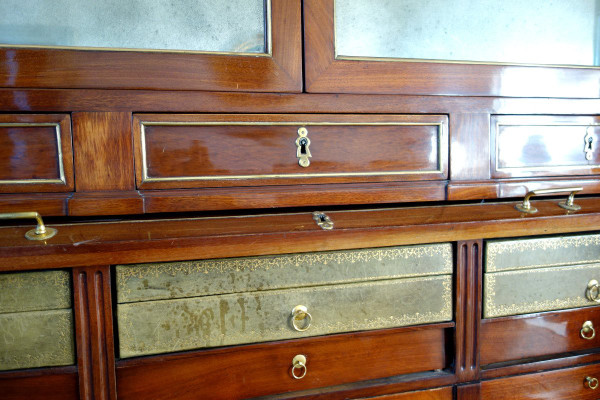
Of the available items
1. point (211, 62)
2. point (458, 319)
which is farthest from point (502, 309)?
point (211, 62)

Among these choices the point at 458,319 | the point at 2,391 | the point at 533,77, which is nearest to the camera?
the point at 2,391

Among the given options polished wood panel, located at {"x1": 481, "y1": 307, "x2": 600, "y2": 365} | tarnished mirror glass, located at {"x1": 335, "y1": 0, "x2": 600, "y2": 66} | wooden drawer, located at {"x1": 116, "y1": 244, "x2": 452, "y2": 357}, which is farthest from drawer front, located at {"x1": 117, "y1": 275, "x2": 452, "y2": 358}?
tarnished mirror glass, located at {"x1": 335, "y1": 0, "x2": 600, "y2": 66}

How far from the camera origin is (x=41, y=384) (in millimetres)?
579

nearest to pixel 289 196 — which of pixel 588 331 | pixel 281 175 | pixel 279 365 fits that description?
pixel 281 175

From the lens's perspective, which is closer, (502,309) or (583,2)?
(502,309)

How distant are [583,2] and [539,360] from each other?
78 centimetres

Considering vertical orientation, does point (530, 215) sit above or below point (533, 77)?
below

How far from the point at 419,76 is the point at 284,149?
0.30m

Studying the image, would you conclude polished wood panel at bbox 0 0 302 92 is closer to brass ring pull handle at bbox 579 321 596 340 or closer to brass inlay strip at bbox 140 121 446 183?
brass inlay strip at bbox 140 121 446 183

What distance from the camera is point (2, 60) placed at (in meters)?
0.64

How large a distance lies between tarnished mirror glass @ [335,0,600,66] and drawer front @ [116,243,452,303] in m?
0.38

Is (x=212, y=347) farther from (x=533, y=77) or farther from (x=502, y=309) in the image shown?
(x=533, y=77)

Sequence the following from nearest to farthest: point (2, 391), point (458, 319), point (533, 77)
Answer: point (2, 391)
point (458, 319)
point (533, 77)

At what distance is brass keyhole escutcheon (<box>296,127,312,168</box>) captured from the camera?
73 centimetres
